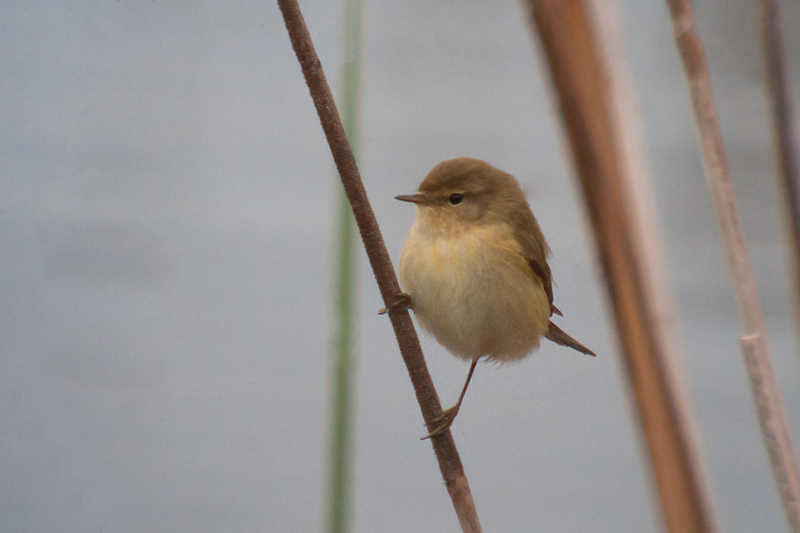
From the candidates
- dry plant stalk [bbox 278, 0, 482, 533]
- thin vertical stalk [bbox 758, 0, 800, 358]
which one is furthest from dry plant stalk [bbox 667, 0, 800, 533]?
dry plant stalk [bbox 278, 0, 482, 533]

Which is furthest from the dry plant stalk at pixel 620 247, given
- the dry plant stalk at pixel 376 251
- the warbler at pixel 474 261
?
the warbler at pixel 474 261

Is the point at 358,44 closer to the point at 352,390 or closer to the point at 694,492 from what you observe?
the point at 352,390

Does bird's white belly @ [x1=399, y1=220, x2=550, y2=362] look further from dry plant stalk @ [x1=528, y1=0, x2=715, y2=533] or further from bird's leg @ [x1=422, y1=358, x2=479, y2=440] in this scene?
dry plant stalk @ [x1=528, y1=0, x2=715, y2=533]

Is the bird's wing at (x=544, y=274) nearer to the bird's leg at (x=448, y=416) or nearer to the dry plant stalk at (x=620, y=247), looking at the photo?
the bird's leg at (x=448, y=416)

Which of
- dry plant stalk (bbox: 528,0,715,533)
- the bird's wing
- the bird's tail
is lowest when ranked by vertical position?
the bird's tail

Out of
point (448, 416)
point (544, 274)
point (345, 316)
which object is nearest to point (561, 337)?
point (544, 274)

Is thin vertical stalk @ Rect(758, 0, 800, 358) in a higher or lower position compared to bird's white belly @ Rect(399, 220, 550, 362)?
higher

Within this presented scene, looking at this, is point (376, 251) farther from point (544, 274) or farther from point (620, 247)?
point (544, 274)
